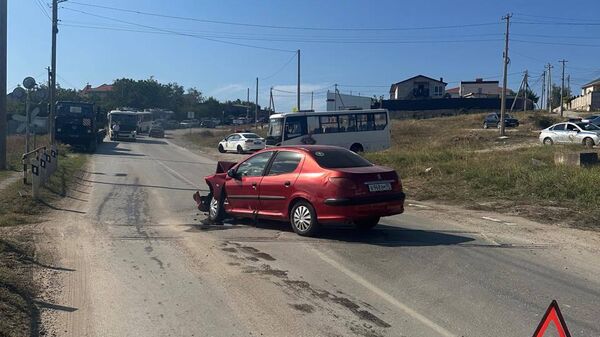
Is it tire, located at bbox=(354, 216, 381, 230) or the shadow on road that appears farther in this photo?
tire, located at bbox=(354, 216, 381, 230)

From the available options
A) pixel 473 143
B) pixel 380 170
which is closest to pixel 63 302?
pixel 380 170

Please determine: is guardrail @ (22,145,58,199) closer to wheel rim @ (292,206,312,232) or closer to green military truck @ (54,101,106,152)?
wheel rim @ (292,206,312,232)

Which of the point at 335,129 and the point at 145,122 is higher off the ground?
the point at 145,122

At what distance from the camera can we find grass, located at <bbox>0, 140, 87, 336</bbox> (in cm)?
541

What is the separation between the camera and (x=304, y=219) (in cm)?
988

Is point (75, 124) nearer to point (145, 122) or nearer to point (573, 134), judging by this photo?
point (573, 134)

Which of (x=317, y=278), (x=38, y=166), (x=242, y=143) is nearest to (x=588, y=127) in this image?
(x=242, y=143)

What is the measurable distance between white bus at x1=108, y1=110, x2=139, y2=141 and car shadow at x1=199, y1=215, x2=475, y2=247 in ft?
158

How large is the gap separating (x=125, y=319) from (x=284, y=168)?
17.0 feet

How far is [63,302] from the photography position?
614cm

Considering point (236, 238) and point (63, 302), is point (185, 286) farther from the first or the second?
point (236, 238)

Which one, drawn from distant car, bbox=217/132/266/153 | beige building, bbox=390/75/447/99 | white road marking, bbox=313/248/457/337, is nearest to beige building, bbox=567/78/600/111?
beige building, bbox=390/75/447/99

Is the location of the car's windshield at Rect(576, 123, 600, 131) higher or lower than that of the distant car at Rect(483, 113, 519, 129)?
lower

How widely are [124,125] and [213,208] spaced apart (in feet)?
156
